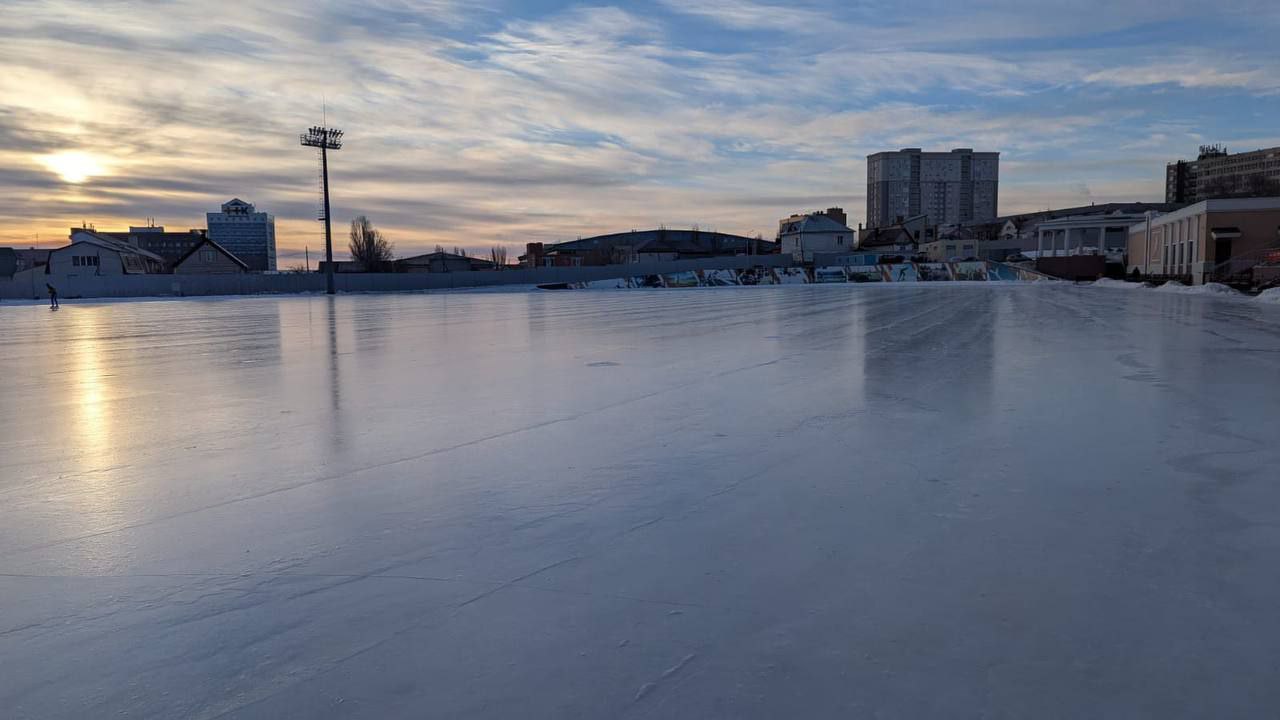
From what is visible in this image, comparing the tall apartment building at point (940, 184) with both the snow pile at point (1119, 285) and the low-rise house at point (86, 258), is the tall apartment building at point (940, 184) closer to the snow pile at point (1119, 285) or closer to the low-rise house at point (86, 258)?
the snow pile at point (1119, 285)

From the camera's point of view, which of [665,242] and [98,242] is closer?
[98,242]

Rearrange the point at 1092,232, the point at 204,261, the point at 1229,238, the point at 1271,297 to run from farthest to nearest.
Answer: the point at 1092,232
the point at 204,261
the point at 1229,238
the point at 1271,297

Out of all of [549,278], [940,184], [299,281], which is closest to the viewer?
[299,281]

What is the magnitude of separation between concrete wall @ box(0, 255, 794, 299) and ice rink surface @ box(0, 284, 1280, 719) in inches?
2021

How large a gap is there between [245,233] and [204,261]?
4329 inches

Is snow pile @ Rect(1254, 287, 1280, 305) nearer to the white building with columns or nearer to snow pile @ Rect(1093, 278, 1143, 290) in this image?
snow pile @ Rect(1093, 278, 1143, 290)

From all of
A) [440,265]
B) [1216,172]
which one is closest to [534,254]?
[440,265]

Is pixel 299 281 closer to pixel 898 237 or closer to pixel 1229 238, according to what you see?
pixel 1229 238

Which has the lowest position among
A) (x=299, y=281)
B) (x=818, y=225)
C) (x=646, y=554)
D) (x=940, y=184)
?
(x=646, y=554)

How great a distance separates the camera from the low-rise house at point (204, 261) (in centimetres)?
7338

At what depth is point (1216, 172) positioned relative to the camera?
589ft

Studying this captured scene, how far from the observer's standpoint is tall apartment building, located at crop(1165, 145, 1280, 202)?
15212cm

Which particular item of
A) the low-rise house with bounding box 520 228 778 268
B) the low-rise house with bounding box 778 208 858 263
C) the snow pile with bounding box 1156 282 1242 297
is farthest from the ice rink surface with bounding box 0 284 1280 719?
the low-rise house with bounding box 520 228 778 268

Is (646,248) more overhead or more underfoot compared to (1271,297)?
more overhead
